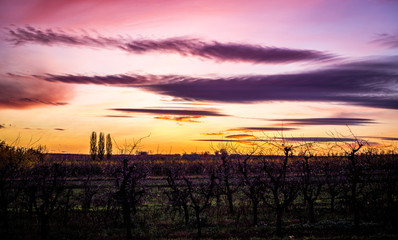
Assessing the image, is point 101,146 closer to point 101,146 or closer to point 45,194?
point 101,146

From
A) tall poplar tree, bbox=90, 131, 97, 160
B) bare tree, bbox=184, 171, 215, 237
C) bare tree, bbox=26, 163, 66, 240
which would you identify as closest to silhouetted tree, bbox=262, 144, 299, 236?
bare tree, bbox=184, 171, 215, 237

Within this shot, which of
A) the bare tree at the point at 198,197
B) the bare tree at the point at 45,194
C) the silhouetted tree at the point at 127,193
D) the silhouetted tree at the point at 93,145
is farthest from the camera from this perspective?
the silhouetted tree at the point at 93,145

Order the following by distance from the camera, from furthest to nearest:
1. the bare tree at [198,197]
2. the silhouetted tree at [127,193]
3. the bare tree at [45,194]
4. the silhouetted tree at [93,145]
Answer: the silhouetted tree at [93,145]
the bare tree at [198,197]
the silhouetted tree at [127,193]
the bare tree at [45,194]

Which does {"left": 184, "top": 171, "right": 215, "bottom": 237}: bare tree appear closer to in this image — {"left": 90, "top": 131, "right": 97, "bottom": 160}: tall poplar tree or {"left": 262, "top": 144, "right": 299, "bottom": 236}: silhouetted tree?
{"left": 262, "top": 144, "right": 299, "bottom": 236}: silhouetted tree

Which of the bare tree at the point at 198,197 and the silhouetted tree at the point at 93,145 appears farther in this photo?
the silhouetted tree at the point at 93,145

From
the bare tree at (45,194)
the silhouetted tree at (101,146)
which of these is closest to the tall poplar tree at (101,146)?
the silhouetted tree at (101,146)

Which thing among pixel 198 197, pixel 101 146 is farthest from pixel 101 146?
pixel 198 197

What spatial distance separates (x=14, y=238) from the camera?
19625mm

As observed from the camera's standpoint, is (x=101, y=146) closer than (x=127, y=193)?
No

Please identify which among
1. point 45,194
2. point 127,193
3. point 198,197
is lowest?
point 198,197

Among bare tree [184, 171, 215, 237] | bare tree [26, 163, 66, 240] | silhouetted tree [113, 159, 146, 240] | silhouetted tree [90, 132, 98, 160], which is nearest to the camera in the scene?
bare tree [26, 163, 66, 240]

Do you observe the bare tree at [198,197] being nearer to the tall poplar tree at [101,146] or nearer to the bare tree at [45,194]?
the bare tree at [45,194]

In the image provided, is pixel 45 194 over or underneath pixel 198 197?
over

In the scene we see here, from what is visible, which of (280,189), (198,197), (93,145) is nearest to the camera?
(280,189)
